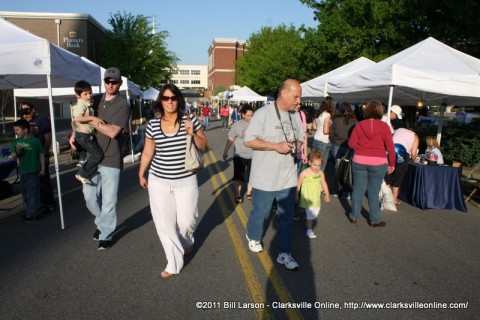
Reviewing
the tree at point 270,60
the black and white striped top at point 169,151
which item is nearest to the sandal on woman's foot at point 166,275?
the black and white striped top at point 169,151

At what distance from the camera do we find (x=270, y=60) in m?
38.4

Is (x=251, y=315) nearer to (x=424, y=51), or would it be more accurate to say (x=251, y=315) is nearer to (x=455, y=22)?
(x=424, y=51)

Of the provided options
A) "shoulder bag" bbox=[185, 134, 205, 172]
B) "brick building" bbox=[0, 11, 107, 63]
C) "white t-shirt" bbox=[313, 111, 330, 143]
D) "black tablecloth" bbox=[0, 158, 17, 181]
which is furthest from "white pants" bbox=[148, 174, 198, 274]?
"brick building" bbox=[0, 11, 107, 63]

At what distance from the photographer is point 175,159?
3.69m

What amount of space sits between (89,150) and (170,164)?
1302 millimetres

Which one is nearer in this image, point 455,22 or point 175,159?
point 175,159

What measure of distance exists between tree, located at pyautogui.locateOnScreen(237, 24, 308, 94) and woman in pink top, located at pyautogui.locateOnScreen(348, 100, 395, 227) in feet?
83.2

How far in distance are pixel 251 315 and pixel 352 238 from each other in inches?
100

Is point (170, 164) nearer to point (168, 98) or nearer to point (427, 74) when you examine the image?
point (168, 98)

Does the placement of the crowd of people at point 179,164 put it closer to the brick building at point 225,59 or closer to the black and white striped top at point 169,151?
the black and white striped top at point 169,151

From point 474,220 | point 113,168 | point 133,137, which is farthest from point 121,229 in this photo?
point 133,137

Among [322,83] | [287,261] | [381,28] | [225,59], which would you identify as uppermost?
[225,59]

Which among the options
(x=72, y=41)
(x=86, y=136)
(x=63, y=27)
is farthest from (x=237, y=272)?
(x=63, y=27)

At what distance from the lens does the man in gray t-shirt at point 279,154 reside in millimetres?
3916
